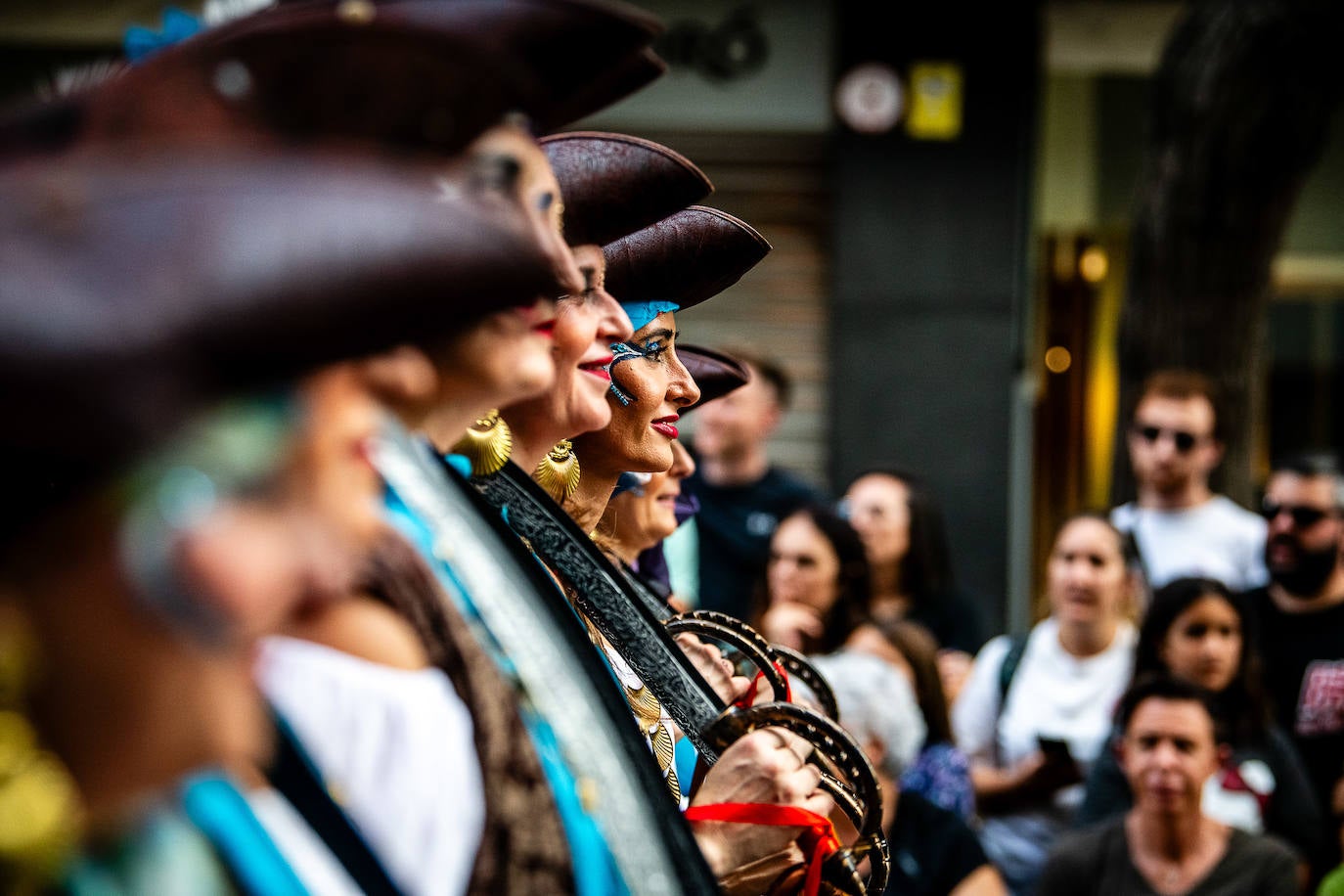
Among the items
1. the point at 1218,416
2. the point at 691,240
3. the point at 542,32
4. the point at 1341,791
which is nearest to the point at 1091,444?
the point at 1218,416

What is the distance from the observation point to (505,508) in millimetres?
1911

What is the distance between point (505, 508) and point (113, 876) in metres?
1.04

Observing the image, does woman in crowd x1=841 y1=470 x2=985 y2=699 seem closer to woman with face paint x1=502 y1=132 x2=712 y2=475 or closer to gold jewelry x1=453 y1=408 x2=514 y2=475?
woman with face paint x1=502 y1=132 x2=712 y2=475

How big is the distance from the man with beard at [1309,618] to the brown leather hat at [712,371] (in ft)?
8.02

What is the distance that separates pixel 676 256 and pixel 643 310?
0.10 metres

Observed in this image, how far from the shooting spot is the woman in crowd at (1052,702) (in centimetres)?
446

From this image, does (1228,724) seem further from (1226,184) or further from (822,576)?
(1226,184)

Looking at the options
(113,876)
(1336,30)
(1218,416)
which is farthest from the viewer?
(1336,30)

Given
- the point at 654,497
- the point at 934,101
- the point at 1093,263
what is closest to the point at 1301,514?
the point at 654,497

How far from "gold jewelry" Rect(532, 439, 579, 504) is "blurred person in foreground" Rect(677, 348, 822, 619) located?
2869 millimetres

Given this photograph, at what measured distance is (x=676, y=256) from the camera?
2330 mm

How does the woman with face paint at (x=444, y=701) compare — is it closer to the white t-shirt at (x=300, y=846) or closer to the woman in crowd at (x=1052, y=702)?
the white t-shirt at (x=300, y=846)

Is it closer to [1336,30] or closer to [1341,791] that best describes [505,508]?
[1341,791]

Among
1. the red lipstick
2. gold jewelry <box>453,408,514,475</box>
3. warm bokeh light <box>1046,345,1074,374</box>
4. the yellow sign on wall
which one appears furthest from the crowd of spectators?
warm bokeh light <box>1046,345,1074,374</box>
